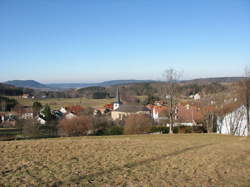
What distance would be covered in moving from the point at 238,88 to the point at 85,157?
22.7 m

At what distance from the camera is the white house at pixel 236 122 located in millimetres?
30295

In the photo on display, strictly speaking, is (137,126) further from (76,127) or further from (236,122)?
(236,122)

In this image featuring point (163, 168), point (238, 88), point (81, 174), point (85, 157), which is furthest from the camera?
point (238, 88)

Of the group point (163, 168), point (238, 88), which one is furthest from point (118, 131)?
point (163, 168)

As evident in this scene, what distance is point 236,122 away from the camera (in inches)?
1216

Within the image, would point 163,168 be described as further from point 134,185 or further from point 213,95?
point 213,95

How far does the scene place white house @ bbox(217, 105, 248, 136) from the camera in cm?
3030

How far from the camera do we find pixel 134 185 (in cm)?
657

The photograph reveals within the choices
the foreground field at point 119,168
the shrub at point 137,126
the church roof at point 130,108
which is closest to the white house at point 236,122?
the shrub at point 137,126

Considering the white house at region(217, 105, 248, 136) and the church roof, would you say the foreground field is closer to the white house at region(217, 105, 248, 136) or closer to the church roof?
the white house at region(217, 105, 248, 136)

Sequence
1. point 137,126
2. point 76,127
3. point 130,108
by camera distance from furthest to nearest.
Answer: point 130,108 < point 76,127 < point 137,126

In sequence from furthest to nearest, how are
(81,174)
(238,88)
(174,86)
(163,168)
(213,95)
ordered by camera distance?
(213,95) → (174,86) → (238,88) → (163,168) → (81,174)

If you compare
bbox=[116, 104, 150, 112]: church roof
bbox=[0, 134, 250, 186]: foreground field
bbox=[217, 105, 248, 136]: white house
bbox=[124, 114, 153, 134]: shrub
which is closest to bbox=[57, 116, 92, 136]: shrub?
bbox=[124, 114, 153, 134]: shrub

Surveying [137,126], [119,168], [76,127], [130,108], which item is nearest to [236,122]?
[137,126]
